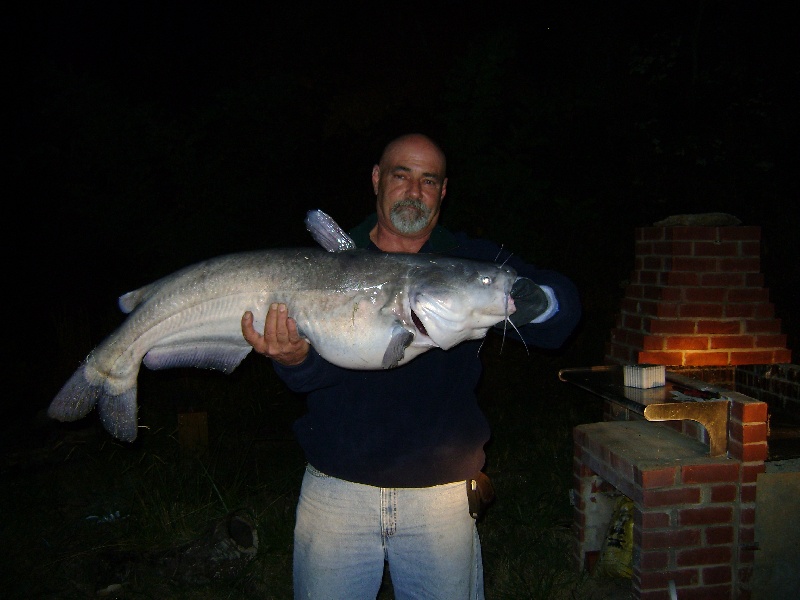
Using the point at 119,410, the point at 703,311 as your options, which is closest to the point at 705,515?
the point at 703,311

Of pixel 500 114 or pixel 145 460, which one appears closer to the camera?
pixel 145 460

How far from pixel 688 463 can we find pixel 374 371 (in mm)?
1634

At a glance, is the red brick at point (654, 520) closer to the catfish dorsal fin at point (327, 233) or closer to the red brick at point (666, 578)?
the red brick at point (666, 578)

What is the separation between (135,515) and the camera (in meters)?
4.24

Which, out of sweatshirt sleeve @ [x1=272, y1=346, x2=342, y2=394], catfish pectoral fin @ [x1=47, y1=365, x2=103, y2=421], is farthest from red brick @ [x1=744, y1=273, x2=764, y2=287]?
catfish pectoral fin @ [x1=47, y1=365, x2=103, y2=421]

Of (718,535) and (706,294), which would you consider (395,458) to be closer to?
(718,535)

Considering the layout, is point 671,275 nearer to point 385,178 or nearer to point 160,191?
point 385,178

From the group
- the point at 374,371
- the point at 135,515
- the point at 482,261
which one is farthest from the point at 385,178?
the point at 135,515

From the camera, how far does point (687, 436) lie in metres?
3.26

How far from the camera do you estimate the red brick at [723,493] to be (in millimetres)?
2887

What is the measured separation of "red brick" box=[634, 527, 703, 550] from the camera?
2.87 meters

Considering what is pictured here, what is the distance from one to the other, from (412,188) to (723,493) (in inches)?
83.8

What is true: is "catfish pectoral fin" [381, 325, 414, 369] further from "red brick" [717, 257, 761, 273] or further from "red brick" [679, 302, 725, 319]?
"red brick" [717, 257, 761, 273]

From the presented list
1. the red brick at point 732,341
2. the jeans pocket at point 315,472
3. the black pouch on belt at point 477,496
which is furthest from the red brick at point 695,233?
the jeans pocket at point 315,472
